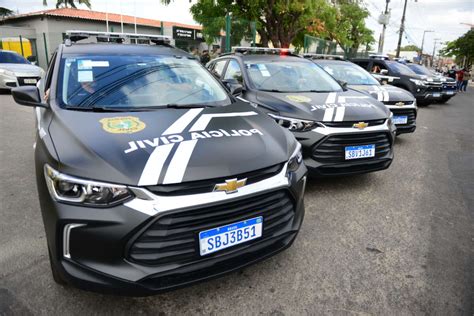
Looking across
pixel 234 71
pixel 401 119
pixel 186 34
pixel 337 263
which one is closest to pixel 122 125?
pixel 337 263

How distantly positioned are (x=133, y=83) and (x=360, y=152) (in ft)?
7.83

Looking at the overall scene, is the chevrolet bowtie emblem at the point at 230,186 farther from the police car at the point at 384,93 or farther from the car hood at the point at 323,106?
the police car at the point at 384,93

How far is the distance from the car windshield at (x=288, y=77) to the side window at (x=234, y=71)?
0.45 ft

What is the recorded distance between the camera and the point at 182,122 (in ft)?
7.45

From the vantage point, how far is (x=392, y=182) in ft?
13.6

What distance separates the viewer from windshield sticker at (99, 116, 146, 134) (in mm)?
2076

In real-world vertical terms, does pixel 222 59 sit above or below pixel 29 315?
above

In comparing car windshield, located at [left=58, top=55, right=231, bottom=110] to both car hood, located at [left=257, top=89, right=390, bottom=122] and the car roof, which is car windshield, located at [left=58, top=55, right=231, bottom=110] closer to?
the car roof

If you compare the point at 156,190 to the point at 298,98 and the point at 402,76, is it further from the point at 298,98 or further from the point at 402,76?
the point at 402,76

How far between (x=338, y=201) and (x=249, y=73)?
2043 millimetres

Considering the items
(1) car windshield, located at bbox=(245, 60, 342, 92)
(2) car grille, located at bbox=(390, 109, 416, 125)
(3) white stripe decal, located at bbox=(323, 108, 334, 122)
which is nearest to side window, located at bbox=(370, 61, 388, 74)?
(2) car grille, located at bbox=(390, 109, 416, 125)

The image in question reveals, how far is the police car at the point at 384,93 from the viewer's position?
5.77 meters

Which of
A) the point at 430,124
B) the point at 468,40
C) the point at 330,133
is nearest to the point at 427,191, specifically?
the point at 330,133

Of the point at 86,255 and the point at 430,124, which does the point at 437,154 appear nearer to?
the point at 430,124
